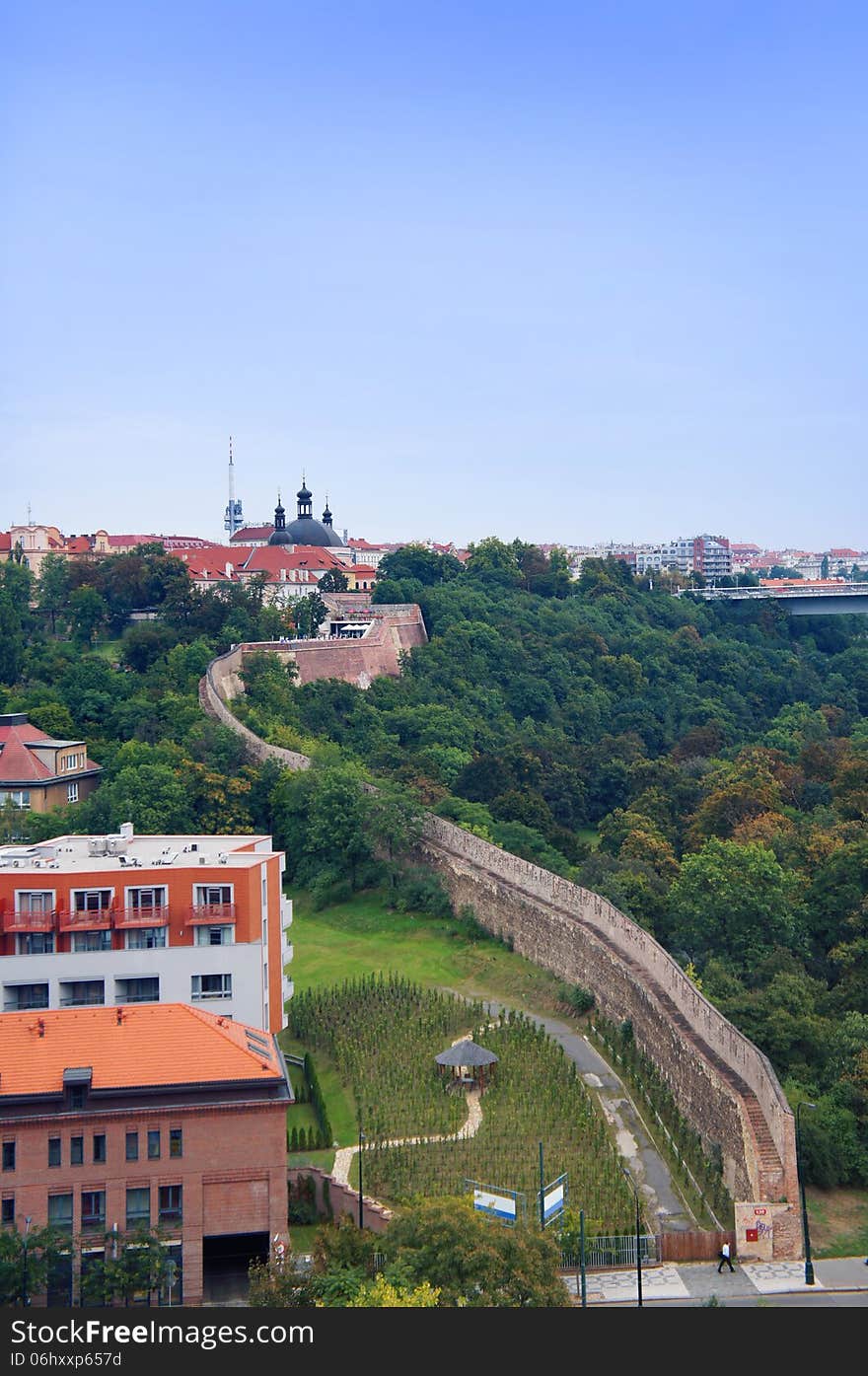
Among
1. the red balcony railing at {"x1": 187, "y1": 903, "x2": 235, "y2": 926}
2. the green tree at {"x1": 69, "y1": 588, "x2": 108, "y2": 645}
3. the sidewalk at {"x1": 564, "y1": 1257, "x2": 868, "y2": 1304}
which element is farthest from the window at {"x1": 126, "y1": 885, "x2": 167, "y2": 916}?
the green tree at {"x1": 69, "y1": 588, "x2": 108, "y2": 645}

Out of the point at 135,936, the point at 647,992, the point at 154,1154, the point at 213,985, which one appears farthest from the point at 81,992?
the point at 647,992

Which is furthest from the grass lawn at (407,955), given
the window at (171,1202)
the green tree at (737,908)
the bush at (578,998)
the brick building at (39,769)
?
the window at (171,1202)

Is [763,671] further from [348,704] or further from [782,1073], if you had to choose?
[782,1073]

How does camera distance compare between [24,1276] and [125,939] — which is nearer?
[24,1276]

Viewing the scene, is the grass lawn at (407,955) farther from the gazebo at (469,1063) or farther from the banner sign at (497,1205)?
the banner sign at (497,1205)

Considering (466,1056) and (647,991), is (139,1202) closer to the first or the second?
(466,1056)

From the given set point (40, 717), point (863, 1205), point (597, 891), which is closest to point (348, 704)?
point (40, 717)
